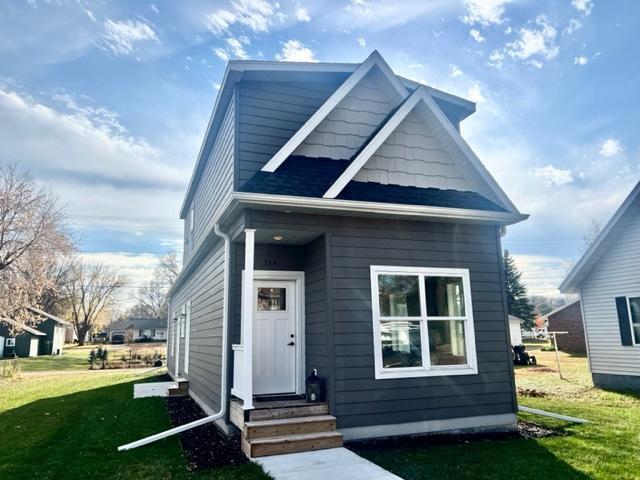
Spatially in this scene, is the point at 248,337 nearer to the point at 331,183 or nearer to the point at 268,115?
the point at 331,183

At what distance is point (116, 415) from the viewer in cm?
905

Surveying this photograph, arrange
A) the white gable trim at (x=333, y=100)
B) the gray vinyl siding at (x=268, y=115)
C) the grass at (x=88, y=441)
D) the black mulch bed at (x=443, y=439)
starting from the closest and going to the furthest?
the grass at (x=88, y=441)
the black mulch bed at (x=443, y=439)
the white gable trim at (x=333, y=100)
the gray vinyl siding at (x=268, y=115)

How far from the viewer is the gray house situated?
6.30 m

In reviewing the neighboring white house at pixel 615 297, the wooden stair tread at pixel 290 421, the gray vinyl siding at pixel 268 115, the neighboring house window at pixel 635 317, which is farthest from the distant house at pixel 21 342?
the neighboring house window at pixel 635 317

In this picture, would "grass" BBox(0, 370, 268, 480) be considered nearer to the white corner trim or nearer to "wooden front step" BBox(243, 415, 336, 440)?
"wooden front step" BBox(243, 415, 336, 440)

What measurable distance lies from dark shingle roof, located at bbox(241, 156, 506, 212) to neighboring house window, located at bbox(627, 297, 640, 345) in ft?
24.0

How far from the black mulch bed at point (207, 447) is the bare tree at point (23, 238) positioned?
63.5 ft

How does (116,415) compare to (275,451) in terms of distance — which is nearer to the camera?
(275,451)

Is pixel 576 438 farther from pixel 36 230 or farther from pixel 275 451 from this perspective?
pixel 36 230

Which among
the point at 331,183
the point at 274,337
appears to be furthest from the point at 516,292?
the point at 331,183

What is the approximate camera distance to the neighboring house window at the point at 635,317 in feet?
38.9

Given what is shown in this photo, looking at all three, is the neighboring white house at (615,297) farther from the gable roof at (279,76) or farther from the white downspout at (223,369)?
the white downspout at (223,369)

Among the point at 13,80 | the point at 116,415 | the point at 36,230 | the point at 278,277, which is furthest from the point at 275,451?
the point at 36,230

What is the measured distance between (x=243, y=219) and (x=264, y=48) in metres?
5.90
